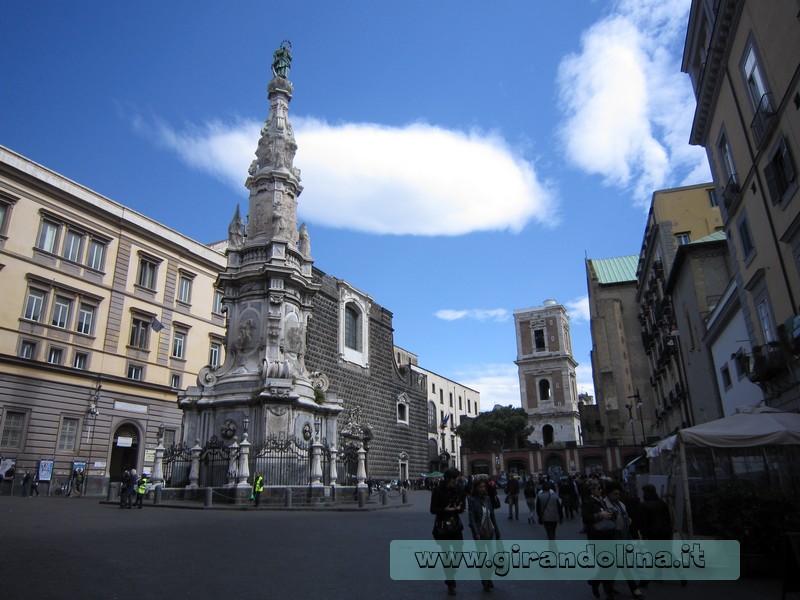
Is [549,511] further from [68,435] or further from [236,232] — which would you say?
[68,435]

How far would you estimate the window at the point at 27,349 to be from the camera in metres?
27.1

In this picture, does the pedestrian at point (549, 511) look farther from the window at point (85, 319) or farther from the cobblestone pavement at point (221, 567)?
the window at point (85, 319)

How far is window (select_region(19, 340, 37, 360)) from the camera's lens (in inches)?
1067

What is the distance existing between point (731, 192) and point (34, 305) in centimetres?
3157

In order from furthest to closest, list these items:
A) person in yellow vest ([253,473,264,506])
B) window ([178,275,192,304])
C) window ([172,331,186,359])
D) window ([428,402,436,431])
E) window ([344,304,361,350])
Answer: window ([428,402,436,431]) < window ([344,304,361,350]) < window ([178,275,192,304]) < window ([172,331,186,359]) < person in yellow vest ([253,473,264,506])

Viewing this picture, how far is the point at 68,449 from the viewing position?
93.2 ft

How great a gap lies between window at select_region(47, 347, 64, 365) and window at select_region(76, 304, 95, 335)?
5.06ft

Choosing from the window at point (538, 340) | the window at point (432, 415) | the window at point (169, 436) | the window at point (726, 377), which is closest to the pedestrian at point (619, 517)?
the window at point (726, 377)

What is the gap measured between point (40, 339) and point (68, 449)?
231 inches

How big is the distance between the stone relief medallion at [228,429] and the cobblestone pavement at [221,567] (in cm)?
755

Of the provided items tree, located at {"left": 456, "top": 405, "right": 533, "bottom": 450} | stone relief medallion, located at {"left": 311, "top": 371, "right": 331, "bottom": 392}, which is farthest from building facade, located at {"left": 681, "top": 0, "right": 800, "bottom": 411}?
tree, located at {"left": 456, "top": 405, "right": 533, "bottom": 450}

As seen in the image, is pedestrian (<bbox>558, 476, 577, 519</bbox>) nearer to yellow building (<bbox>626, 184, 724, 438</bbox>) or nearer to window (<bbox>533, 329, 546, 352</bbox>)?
yellow building (<bbox>626, 184, 724, 438</bbox>)

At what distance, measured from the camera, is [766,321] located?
1644cm

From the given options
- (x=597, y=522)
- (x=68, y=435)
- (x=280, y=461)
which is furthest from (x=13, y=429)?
(x=597, y=522)
